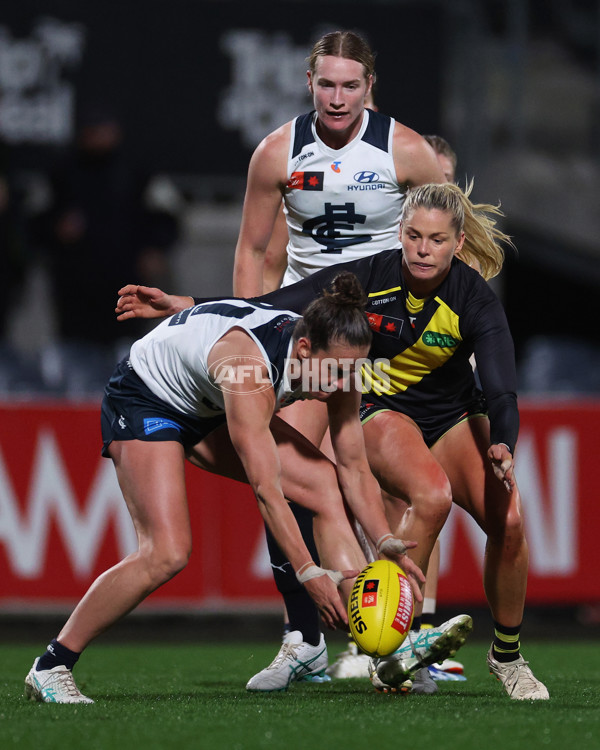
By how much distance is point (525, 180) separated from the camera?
1156 centimetres

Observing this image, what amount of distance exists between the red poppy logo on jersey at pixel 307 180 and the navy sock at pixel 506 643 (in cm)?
204

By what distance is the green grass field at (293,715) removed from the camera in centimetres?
399

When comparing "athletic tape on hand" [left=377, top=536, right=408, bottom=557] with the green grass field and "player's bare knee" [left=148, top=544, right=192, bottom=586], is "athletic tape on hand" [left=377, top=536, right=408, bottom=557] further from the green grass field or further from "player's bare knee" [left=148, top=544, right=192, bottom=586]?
"player's bare knee" [left=148, top=544, right=192, bottom=586]

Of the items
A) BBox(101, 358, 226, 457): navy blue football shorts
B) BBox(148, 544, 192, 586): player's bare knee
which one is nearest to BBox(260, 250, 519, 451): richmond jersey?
BBox(101, 358, 226, 457): navy blue football shorts

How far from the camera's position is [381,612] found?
473 cm

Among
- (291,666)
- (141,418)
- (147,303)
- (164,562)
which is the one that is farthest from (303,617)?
(147,303)

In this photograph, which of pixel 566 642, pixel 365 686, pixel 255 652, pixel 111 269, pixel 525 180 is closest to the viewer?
pixel 365 686

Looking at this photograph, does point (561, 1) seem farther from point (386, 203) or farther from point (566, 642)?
point (386, 203)

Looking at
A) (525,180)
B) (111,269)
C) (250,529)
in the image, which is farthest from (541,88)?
(250,529)

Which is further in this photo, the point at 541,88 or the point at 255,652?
the point at 541,88

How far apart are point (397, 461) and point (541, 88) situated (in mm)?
8761

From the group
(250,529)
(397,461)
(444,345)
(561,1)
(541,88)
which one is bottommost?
(250,529)

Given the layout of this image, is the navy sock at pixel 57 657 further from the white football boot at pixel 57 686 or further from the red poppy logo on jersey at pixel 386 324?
the red poppy logo on jersey at pixel 386 324

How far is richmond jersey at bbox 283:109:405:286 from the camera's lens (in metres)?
5.78
